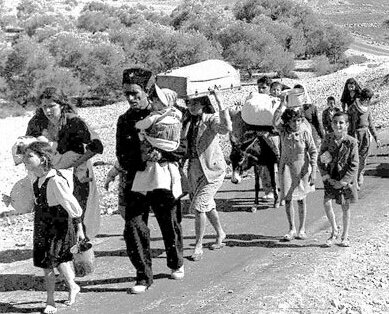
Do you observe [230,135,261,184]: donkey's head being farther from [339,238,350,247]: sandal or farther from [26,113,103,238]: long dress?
[26,113,103,238]: long dress

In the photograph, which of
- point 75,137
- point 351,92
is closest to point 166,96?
point 75,137

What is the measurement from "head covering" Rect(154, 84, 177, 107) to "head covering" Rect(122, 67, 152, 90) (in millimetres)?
164

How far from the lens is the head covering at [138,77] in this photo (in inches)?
282

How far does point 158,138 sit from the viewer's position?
732cm

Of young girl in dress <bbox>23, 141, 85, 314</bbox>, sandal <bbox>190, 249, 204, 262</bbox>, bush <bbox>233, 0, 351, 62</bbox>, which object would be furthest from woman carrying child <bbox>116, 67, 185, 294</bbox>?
bush <bbox>233, 0, 351, 62</bbox>

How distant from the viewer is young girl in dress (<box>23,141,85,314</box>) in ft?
22.6

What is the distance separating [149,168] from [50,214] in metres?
1.03

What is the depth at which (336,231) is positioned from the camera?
8891 millimetres

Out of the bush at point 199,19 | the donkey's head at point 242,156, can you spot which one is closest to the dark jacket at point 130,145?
the donkey's head at point 242,156

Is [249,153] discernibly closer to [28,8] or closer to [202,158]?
[202,158]

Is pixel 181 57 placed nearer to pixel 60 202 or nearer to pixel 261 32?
pixel 261 32

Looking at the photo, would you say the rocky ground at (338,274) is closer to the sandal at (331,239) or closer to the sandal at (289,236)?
the sandal at (331,239)

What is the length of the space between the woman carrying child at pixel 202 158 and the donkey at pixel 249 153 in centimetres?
238

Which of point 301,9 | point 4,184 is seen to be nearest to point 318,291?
point 4,184
